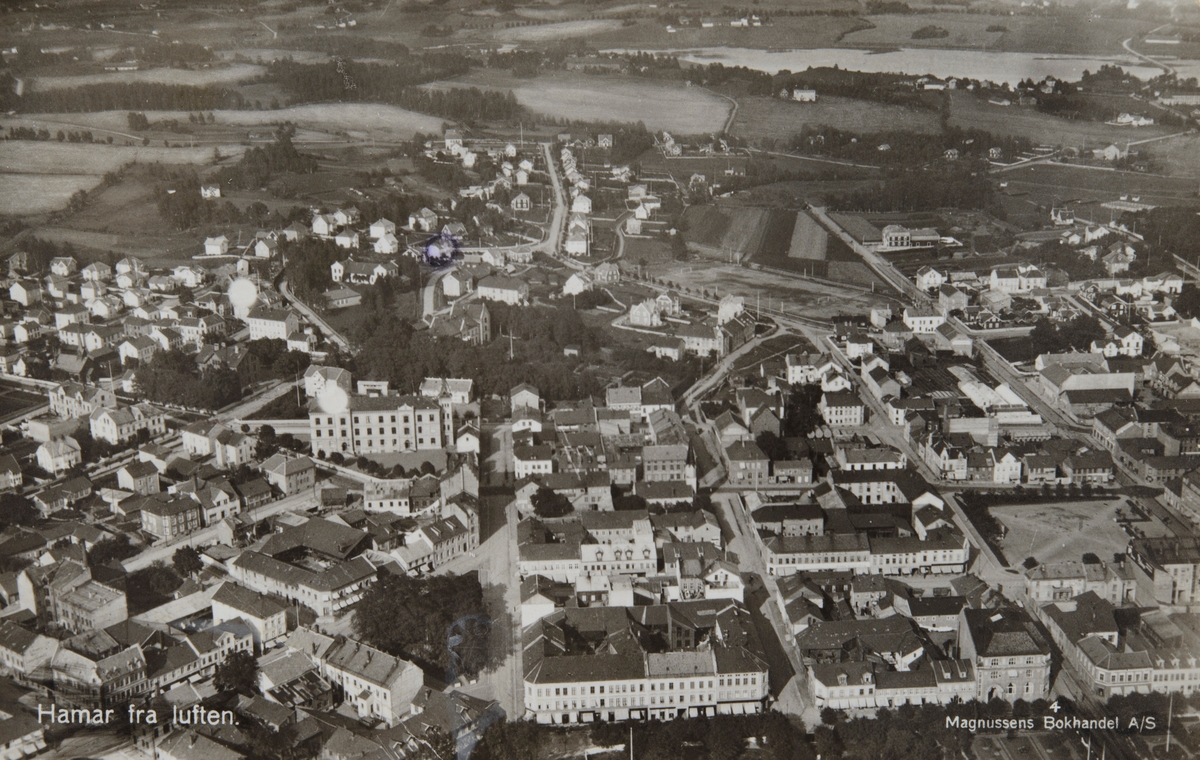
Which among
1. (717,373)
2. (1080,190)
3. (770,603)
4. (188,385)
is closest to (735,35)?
(1080,190)

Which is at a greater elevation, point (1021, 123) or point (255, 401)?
point (1021, 123)

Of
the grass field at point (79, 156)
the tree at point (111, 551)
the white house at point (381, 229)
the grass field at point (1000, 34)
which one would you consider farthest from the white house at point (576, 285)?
the grass field at point (1000, 34)

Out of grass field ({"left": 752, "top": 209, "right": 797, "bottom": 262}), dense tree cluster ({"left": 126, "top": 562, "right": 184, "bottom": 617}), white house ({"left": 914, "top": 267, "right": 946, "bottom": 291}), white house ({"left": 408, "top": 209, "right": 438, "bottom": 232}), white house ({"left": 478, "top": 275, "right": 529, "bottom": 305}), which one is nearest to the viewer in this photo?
dense tree cluster ({"left": 126, "top": 562, "right": 184, "bottom": 617})

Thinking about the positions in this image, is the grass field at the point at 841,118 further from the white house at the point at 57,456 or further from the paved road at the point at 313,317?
the white house at the point at 57,456

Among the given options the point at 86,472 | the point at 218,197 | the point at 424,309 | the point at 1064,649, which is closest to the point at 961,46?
the point at 424,309

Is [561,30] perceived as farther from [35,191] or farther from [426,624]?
[426,624]

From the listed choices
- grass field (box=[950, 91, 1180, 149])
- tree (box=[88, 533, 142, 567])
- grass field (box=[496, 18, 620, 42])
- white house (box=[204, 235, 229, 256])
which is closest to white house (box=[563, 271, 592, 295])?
white house (box=[204, 235, 229, 256])

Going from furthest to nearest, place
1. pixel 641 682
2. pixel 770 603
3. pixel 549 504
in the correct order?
pixel 549 504, pixel 770 603, pixel 641 682

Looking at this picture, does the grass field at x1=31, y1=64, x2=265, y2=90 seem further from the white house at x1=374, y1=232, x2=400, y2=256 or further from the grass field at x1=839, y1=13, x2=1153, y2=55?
the grass field at x1=839, y1=13, x2=1153, y2=55
